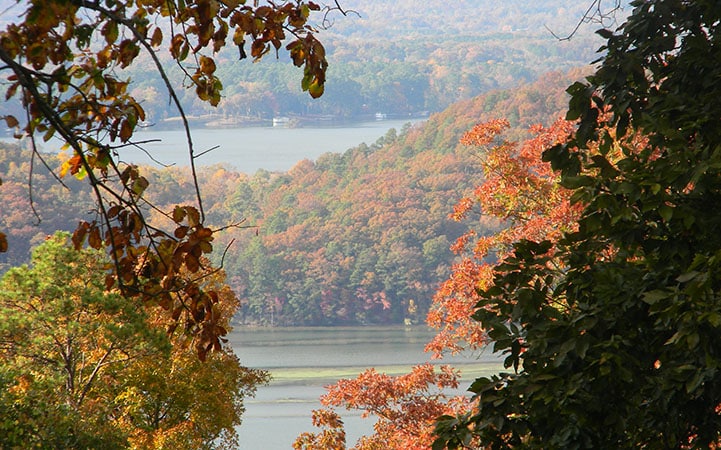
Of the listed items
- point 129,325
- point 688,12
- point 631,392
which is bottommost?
point 129,325

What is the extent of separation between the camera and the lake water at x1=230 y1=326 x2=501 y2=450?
22.3 meters

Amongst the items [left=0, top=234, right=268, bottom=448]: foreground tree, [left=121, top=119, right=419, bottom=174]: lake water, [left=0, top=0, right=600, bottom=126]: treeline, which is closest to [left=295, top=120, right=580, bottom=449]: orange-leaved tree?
[left=0, top=234, right=268, bottom=448]: foreground tree

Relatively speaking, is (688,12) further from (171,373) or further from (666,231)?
(171,373)

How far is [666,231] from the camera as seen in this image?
3.24m

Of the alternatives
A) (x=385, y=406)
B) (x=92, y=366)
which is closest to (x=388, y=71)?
(x=385, y=406)

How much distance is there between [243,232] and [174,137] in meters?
28.2

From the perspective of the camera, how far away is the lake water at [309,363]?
73.3ft

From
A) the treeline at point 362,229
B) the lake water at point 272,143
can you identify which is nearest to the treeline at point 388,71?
the lake water at point 272,143

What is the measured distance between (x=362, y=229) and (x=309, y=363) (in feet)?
29.4

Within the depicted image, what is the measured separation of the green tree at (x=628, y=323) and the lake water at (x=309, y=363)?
1741 centimetres

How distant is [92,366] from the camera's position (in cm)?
920

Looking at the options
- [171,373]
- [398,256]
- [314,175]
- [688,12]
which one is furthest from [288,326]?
[688,12]

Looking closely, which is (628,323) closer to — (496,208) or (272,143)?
(496,208)

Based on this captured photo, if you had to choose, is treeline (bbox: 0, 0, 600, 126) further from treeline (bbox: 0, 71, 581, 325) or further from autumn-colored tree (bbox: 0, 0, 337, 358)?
autumn-colored tree (bbox: 0, 0, 337, 358)
